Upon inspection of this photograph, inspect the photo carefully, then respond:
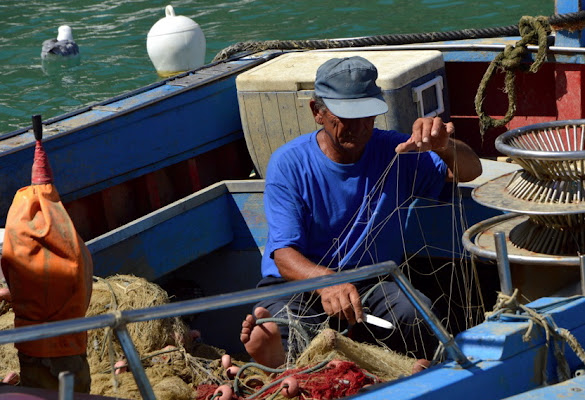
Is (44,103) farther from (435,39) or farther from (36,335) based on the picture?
(36,335)

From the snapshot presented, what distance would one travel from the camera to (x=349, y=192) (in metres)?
4.34

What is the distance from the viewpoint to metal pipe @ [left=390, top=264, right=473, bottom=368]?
2.77 m

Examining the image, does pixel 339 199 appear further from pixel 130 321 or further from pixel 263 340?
pixel 130 321

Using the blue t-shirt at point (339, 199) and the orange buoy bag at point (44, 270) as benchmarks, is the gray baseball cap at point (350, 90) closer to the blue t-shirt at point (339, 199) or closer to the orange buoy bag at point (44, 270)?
the blue t-shirt at point (339, 199)

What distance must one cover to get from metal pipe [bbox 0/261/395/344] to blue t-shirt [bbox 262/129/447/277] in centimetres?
159

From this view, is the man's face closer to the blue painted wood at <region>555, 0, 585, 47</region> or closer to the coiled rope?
the blue painted wood at <region>555, 0, 585, 47</region>

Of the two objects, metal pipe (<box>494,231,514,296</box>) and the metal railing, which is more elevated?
the metal railing

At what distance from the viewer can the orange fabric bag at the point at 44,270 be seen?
119 inches

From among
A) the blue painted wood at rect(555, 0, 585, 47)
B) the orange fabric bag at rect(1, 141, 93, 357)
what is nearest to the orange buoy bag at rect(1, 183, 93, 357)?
the orange fabric bag at rect(1, 141, 93, 357)

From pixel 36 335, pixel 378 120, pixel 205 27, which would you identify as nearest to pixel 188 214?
pixel 378 120

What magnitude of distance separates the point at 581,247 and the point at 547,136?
633 millimetres

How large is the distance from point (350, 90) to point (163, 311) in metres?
2.10

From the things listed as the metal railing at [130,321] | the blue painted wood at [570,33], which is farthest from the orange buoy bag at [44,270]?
the blue painted wood at [570,33]

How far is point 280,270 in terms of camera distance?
4.15 meters
